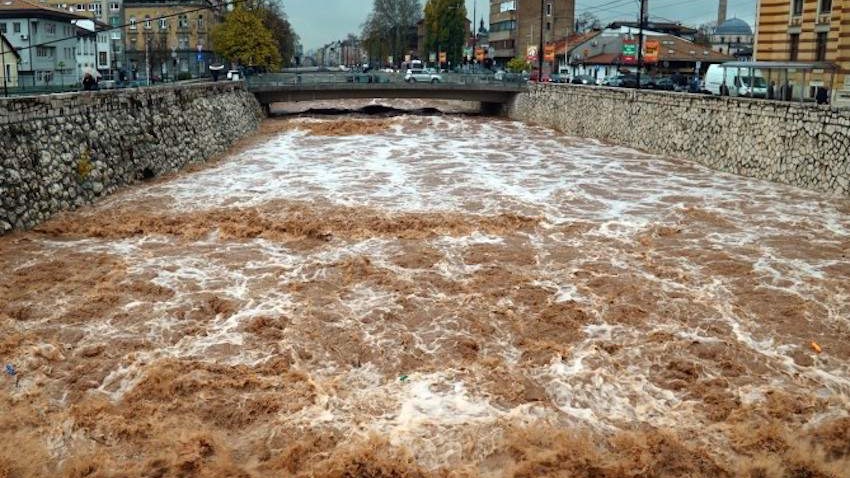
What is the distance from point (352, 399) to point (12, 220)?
11.6m

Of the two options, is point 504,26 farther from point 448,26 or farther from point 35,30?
point 35,30

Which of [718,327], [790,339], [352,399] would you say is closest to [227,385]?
[352,399]

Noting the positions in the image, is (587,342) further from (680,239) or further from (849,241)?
(849,241)

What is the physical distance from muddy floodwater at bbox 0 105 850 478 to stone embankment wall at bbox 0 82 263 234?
3.04 feet

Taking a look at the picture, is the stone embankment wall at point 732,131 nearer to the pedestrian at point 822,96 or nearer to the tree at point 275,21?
the pedestrian at point 822,96

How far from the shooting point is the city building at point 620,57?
2977 inches

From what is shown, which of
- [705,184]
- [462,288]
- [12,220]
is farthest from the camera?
[705,184]

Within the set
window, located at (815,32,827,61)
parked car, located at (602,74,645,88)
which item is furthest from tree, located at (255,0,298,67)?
window, located at (815,32,827,61)

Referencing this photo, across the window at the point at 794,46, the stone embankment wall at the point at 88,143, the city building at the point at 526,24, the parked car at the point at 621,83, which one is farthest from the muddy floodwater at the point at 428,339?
the city building at the point at 526,24

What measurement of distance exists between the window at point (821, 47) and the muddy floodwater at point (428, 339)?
14424 millimetres

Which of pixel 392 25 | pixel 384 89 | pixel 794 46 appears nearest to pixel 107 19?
pixel 392 25

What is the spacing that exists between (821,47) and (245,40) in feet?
169

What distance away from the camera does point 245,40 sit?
71.9m

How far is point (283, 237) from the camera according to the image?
18266 millimetres
